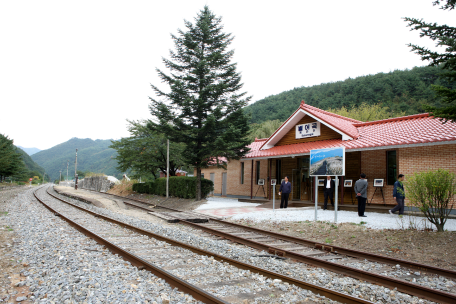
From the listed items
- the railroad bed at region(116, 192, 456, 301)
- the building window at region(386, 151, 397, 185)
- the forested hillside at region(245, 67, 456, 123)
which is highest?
the forested hillside at region(245, 67, 456, 123)

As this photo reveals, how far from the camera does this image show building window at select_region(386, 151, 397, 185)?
14.9 m

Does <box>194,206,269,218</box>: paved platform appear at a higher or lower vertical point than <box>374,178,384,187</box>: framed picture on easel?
lower

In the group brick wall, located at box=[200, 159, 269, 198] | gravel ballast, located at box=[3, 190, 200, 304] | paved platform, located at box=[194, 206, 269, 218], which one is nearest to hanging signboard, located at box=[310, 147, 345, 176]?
paved platform, located at box=[194, 206, 269, 218]

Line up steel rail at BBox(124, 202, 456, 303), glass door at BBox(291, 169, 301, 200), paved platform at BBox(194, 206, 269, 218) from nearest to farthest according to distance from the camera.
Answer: steel rail at BBox(124, 202, 456, 303) < paved platform at BBox(194, 206, 269, 218) < glass door at BBox(291, 169, 301, 200)

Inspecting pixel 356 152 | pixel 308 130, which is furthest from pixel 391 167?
pixel 308 130

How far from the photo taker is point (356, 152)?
54.3 feet

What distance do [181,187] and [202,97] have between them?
7.60 m

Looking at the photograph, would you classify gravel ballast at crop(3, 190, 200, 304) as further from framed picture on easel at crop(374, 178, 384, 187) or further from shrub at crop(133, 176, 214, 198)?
shrub at crop(133, 176, 214, 198)

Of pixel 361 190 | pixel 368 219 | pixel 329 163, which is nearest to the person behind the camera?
pixel 329 163

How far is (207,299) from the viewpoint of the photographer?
13.2ft

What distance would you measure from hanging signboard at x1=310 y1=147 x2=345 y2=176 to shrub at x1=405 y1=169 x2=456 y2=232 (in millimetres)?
2649

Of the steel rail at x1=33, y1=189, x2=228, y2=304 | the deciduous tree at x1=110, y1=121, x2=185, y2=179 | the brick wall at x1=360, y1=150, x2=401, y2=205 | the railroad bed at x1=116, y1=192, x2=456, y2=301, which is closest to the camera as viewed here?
the steel rail at x1=33, y1=189, x2=228, y2=304

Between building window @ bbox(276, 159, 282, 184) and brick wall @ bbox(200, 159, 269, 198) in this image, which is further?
brick wall @ bbox(200, 159, 269, 198)

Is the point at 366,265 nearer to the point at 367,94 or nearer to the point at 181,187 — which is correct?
the point at 181,187
